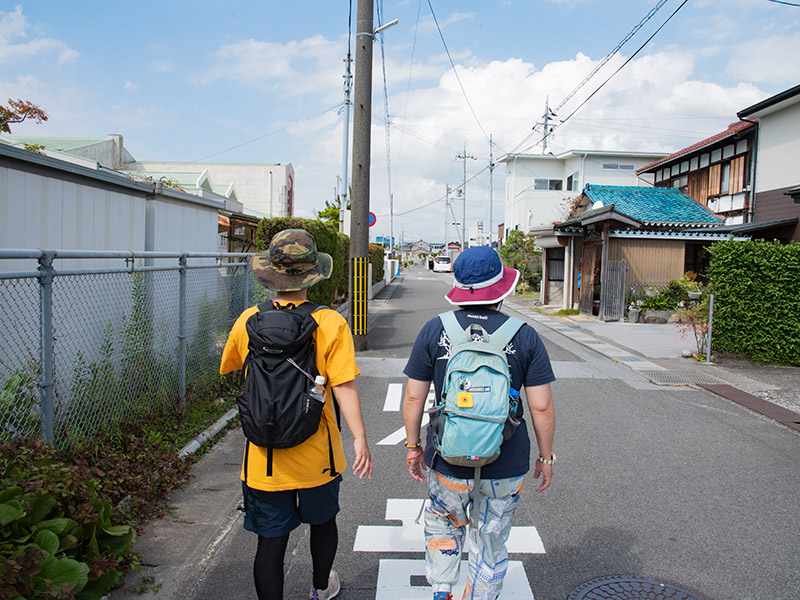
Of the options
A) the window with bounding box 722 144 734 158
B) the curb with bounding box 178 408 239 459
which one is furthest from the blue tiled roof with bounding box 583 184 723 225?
the curb with bounding box 178 408 239 459

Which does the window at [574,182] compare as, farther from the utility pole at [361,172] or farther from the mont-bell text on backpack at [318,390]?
the mont-bell text on backpack at [318,390]

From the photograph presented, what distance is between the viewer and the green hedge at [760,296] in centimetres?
991

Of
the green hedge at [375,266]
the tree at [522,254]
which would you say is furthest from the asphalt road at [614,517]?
the tree at [522,254]

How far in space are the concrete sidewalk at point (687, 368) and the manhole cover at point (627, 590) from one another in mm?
4435

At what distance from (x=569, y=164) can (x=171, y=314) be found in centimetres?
3571

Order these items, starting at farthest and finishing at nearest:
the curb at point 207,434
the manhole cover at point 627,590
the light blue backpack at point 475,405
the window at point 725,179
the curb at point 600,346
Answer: the window at point 725,179 → the curb at point 600,346 → the curb at point 207,434 → the manhole cover at point 627,590 → the light blue backpack at point 475,405

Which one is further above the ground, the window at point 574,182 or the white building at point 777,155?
the window at point 574,182

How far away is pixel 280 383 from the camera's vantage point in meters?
2.47

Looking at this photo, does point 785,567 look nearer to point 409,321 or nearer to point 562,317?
point 409,321

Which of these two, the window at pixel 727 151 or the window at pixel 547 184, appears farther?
the window at pixel 547 184

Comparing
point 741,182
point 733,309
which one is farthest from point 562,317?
point 733,309

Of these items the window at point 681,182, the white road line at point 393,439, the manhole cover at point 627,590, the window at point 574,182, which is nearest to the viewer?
the manhole cover at point 627,590

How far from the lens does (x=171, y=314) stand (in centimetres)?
598

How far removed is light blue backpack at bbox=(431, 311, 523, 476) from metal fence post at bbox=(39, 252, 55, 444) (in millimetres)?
2478
